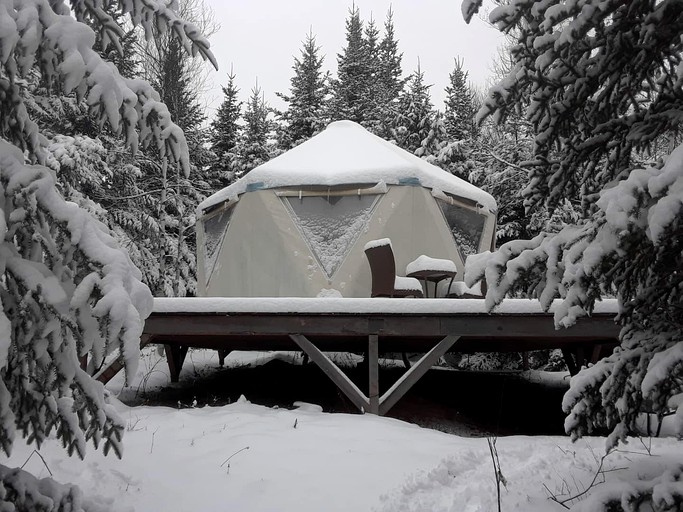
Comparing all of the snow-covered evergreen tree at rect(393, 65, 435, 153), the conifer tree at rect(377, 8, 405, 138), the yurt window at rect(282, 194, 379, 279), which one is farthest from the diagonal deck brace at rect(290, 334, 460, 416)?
the conifer tree at rect(377, 8, 405, 138)

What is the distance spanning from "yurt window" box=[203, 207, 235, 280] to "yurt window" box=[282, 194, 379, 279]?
152 centimetres

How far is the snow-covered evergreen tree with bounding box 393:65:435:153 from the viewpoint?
788 inches

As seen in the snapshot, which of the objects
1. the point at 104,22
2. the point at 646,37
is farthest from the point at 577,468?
the point at 104,22

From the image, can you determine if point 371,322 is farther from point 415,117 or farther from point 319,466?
point 415,117

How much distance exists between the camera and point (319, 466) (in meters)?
4.05

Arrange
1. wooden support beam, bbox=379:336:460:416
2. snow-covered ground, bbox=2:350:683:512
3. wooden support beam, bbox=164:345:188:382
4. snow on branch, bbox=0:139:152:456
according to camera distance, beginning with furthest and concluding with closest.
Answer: wooden support beam, bbox=164:345:188:382 < wooden support beam, bbox=379:336:460:416 < snow-covered ground, bbox=2:350:683:512 < snow on branch, bbox=0:139:152:456

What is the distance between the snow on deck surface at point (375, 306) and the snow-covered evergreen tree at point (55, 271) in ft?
13.1

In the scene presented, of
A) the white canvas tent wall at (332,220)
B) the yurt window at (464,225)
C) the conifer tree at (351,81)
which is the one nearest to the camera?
the white canvas tent wall at (332,220)

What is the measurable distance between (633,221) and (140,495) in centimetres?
296

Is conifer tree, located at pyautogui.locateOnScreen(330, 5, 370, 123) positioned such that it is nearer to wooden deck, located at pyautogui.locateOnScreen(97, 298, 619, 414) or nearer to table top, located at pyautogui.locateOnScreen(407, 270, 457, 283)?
table top, located at pyautogui.locateOnScreen(407, 270, 457, 283)

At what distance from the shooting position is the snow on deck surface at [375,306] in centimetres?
629

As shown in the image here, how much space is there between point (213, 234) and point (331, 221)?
265cm

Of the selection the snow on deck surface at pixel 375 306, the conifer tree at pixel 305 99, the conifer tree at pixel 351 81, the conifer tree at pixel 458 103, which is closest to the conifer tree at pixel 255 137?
the conifer tree at pixel 305 99

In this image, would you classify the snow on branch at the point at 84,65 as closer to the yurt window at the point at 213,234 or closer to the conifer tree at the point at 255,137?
the yurt window at the point at 213,234
